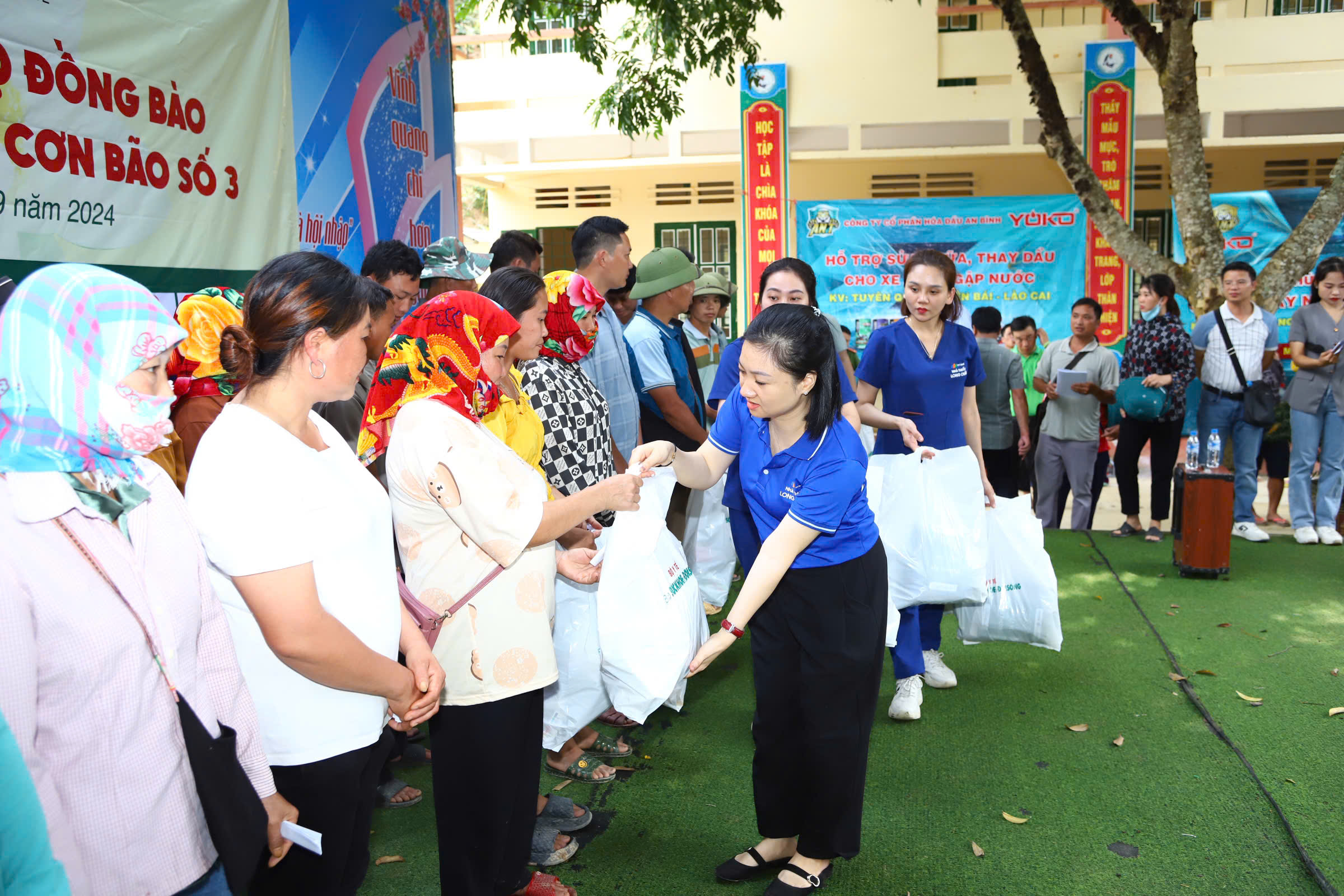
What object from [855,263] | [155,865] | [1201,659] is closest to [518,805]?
[155,865]

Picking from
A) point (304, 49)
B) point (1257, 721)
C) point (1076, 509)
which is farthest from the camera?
point (1076, 509)

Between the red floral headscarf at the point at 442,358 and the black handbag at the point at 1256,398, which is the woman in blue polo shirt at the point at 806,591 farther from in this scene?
the black handbag at the point at 1256,398

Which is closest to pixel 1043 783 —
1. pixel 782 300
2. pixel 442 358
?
pixel 782 300

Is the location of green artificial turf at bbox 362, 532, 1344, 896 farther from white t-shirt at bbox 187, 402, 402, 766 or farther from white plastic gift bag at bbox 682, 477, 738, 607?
white t-shirt at bbox 187, 402, 402, 766

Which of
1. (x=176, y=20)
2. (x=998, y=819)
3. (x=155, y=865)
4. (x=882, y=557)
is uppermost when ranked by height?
(x=176, y=20)

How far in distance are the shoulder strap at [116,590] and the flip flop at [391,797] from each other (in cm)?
190

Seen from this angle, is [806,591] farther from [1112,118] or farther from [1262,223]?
[1112,118]

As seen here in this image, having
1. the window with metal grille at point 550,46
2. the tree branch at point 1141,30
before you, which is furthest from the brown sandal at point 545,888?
the window with metal grille at point 550,46

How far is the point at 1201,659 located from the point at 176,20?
15.5 ft

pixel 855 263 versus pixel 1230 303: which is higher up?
pixel 855 263

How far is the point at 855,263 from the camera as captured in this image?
10.5 m

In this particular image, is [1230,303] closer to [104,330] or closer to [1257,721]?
[1257,721]

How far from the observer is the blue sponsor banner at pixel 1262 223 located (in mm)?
9703

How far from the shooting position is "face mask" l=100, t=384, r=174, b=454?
1257 millimetres
